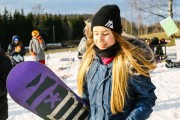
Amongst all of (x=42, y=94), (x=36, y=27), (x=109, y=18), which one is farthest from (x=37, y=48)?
(x=36, y=27)

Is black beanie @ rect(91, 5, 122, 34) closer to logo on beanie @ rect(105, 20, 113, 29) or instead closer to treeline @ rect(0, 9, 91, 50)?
logo on beanie @ rect(105, 20, 113, 29)

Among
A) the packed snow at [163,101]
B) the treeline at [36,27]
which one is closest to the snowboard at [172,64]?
the packed snow at [163,101]

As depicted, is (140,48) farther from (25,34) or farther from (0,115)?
(25,34)

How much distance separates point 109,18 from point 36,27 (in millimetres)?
59387

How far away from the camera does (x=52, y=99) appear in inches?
107

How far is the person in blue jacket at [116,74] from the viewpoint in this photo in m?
2.39

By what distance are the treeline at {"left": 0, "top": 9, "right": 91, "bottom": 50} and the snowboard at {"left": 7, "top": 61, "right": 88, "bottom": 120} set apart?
47879mm

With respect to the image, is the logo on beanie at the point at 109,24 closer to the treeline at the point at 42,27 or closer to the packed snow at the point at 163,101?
the packed snow at the point at 163,101

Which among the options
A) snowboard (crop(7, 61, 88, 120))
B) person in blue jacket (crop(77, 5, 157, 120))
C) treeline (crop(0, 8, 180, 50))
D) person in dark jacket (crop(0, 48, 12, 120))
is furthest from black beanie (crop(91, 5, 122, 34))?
treeline (crop(0, 8, 180, 50))

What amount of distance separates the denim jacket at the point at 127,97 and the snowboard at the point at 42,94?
281 mm

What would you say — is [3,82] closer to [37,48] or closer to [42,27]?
[37,48]

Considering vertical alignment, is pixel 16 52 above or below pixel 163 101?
above

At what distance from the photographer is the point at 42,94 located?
2.68 meters

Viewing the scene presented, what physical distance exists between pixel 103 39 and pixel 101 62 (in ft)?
0.62
